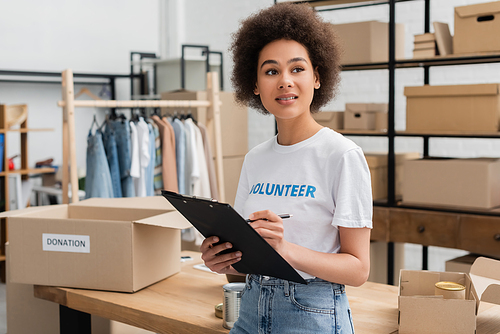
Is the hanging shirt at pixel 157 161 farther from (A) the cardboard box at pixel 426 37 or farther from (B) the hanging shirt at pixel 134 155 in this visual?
(A) the cardboard box at pixel 426 37

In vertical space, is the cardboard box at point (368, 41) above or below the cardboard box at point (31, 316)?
above

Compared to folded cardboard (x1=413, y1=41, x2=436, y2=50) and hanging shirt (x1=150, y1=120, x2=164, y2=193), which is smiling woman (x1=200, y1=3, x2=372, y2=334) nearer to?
folded cardboard (x1=413, y1=41, x2=436, y2=50)

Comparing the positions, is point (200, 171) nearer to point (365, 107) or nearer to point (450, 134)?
point (365, 107)

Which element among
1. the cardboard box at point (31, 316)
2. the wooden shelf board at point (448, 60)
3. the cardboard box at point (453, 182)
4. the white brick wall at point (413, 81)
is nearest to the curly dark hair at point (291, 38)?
the cardboard box at point (31, 316)

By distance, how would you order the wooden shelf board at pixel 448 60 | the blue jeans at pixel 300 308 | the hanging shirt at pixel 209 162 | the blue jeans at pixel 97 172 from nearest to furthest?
the blue jeans at pixel 300 308 → the wooden shelf board at pixel 448 60 → the blue jeans at pixel 97 172 → the hanging shirt at pixel 209 162

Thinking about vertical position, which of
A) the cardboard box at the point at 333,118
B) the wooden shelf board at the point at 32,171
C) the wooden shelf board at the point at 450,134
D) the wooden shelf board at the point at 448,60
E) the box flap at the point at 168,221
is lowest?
the wooden shelf board at the point at 32,171

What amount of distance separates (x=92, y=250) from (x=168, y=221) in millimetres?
258

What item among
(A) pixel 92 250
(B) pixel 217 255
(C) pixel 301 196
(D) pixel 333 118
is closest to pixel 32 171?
(D) pixel 333 118

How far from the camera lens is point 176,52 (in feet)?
19.9

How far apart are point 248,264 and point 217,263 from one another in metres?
0.08

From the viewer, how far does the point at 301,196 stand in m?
1.11

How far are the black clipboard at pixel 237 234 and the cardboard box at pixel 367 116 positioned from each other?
2466 millimetres

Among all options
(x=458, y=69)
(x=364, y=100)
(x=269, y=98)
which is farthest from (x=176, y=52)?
(x=269, y=98)

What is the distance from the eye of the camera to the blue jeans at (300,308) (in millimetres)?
1089
